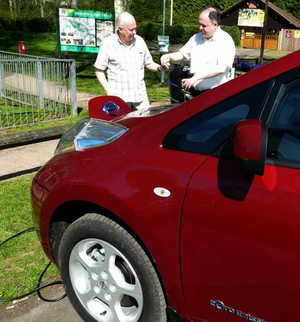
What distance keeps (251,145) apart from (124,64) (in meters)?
3.02

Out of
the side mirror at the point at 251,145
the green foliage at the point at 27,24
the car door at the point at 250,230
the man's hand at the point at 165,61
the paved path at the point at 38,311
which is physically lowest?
the paved path at the point at 38,311

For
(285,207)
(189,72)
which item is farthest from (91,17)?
(285,207)

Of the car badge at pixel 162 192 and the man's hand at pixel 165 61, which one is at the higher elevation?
the man's hand at pixel 165 61

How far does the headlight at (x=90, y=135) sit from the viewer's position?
239 cm

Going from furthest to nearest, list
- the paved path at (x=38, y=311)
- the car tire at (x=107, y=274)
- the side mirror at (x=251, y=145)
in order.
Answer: the paved path at (x=38, y=311), the car tire at (x=107, y=274), the side mirror at (x=251, y=145)

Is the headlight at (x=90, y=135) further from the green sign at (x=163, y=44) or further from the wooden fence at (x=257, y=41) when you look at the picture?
the wooden fence at (x=257, y=41)

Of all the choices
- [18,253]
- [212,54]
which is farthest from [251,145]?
[212,54]

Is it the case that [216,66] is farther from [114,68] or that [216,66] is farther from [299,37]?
[299,37]

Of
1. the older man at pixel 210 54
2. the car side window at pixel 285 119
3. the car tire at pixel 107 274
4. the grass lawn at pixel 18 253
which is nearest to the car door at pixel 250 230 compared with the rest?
the car side window at pixel 285 119

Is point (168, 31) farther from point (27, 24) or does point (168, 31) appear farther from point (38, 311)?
point (38, 311)

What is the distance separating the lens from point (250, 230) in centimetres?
168

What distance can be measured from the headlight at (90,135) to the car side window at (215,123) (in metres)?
0.47

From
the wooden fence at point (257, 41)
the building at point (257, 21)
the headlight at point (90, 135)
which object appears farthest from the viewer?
the building at point (257, 21)

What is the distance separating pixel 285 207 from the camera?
1.60m
